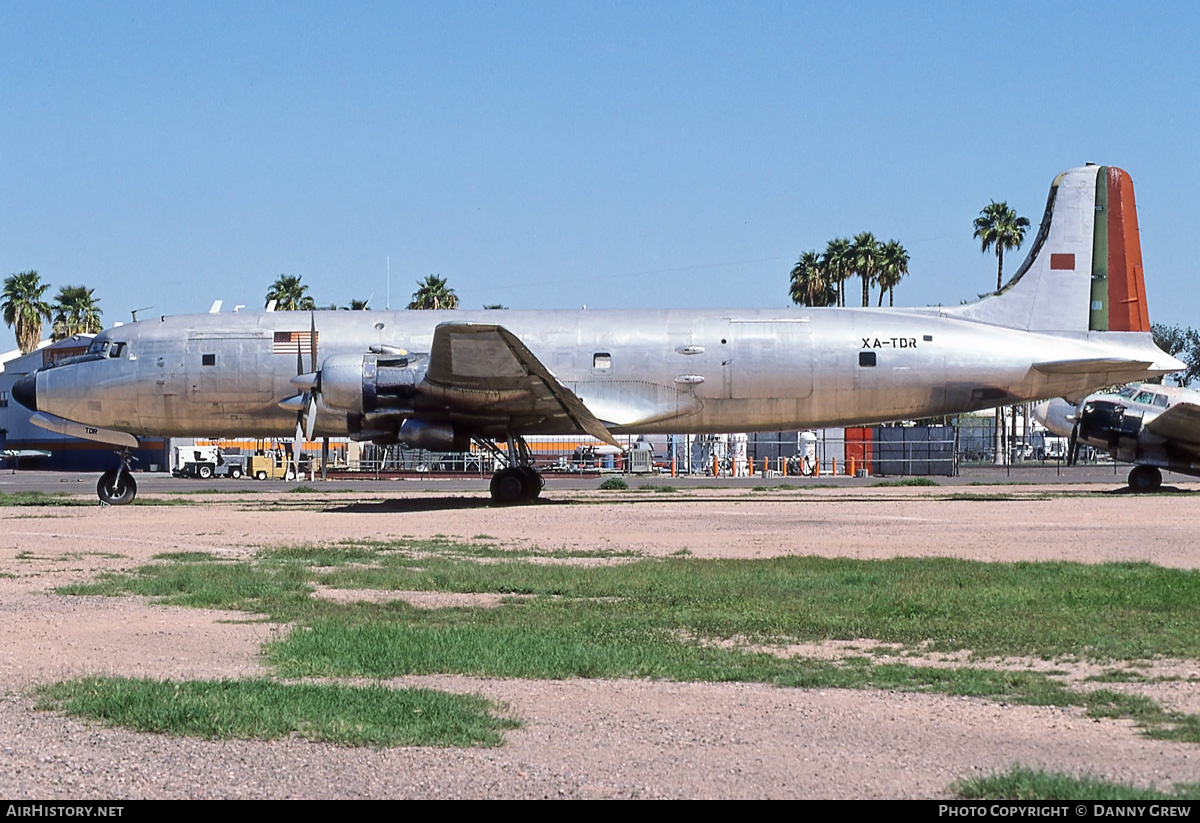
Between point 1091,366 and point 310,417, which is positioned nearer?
point 310,417

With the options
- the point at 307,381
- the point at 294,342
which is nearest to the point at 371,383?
the point at 307,381

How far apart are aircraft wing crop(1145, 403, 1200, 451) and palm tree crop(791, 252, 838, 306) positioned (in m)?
52.3

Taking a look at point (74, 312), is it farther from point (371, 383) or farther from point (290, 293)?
point (371, 383)

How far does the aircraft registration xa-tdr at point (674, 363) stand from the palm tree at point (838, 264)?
54.9m

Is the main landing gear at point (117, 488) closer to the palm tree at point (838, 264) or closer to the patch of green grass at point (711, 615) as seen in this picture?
the patch of green grass at point (711, 615)

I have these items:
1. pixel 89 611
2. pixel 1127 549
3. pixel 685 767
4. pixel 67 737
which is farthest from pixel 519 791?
pixel 1127 549

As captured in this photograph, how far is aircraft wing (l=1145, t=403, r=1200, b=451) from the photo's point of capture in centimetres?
3161

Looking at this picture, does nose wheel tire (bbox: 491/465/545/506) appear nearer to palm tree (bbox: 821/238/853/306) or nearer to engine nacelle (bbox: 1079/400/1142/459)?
engine nacelle (bbox: 1079/400/1142/459)

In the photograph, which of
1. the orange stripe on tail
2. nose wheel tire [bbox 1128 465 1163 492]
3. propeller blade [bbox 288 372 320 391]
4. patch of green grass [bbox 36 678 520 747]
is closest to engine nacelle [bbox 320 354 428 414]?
propeller blade [bbox 288 372 320 391]

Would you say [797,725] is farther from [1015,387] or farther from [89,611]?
[1015,387]

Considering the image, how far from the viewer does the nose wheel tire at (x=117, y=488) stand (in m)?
29.1

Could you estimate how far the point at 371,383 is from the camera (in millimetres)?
26328

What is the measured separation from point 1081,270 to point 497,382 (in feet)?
45.5

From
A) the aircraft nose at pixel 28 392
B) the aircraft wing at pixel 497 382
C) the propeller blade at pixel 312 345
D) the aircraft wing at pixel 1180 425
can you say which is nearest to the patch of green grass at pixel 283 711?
the aircraft wing at pixel 497 382
